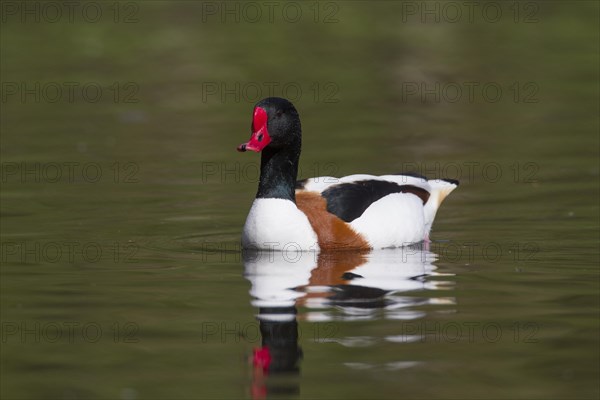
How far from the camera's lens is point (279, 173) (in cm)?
1284

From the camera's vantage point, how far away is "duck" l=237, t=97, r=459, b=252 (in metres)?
12.5

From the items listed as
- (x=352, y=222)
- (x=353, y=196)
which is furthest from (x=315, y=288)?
(x=353, y=196)

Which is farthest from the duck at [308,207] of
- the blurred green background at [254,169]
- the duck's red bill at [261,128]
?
the blurred green background at [254,169]

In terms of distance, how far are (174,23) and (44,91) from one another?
22.0 feet

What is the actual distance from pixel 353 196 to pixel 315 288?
6.79 ft

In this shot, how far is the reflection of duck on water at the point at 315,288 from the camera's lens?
916 centimetres

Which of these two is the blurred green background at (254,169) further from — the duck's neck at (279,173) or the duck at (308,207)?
the duck's neck at (279,173)

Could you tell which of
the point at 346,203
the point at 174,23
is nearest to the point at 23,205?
the point at 346,203

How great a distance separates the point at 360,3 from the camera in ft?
97.9

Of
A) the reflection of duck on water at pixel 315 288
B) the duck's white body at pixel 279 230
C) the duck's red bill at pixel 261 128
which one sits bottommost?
the reflection of duck on water at pixel 315 288

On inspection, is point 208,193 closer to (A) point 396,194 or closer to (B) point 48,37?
(A) point 396,194

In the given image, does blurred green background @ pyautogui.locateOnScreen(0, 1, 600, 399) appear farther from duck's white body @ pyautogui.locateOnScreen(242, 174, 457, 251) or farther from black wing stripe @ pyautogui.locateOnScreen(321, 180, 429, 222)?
black wing stripe @ pyautogui.locateOnScreen(321, 180, 429, 222)

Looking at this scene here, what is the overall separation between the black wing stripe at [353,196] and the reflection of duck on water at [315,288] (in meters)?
0.40

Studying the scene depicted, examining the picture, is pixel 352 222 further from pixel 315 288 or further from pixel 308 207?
pixel 315 288
